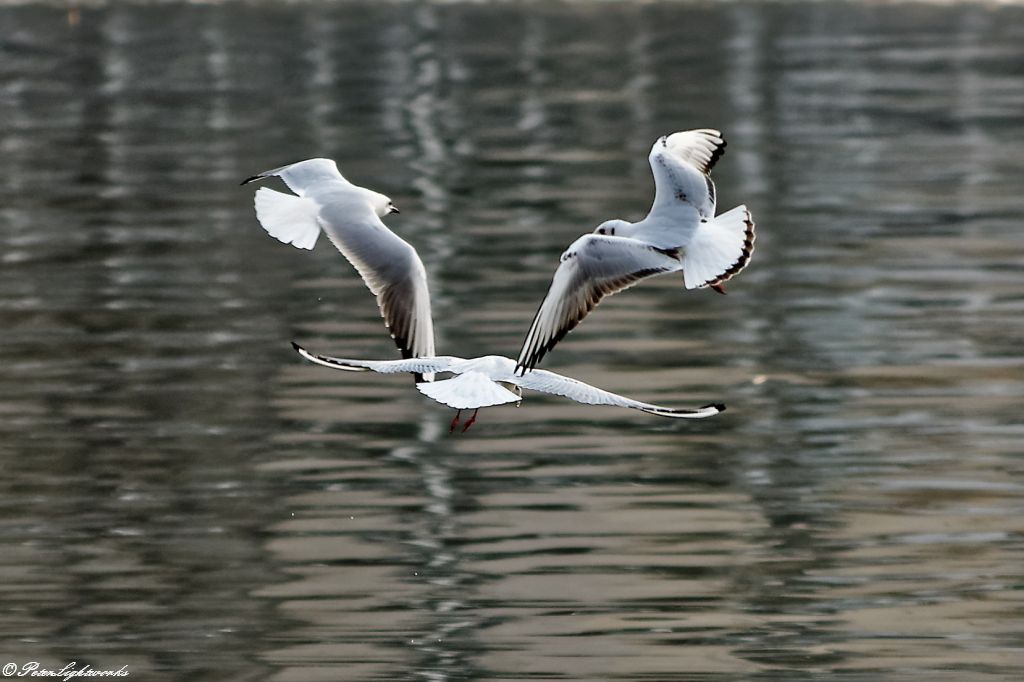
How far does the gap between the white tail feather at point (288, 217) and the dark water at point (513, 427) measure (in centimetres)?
147

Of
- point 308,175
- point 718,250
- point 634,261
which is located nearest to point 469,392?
point 634,261

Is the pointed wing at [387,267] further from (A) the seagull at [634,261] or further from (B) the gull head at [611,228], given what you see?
(B) the gull head at [611,228]

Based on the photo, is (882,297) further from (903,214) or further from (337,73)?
(337,73)

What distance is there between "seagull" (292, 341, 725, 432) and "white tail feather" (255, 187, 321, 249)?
82 centimetres

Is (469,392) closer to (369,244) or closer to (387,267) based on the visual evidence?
(387,267)

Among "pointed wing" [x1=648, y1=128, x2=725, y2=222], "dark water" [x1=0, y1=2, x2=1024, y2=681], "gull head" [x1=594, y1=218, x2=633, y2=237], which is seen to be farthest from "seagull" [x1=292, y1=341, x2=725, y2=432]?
"pointed wing" [x1=648, y1=128, x2=725, y2=222]

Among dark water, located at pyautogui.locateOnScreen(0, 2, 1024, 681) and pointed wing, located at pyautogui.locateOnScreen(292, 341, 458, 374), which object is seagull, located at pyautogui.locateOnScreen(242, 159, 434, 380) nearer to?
pointed wing, located at pyautogui.locateOnScreen(292, 341, 458, 374)

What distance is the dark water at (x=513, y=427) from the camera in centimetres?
891

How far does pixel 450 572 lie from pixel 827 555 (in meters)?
1.73

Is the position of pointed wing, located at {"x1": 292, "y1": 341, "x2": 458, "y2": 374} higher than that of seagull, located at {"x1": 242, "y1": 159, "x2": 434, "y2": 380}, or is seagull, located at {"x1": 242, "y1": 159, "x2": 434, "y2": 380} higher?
seagull, located at {"x1": 242, "y1": 159, "x2": 434, "y2": 380}

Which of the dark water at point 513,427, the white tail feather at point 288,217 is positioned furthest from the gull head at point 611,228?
the dark water at point 513,427

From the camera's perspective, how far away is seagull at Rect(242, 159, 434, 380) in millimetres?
9812

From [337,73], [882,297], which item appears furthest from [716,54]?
[882,297]

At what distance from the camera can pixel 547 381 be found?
9016 millimetres
